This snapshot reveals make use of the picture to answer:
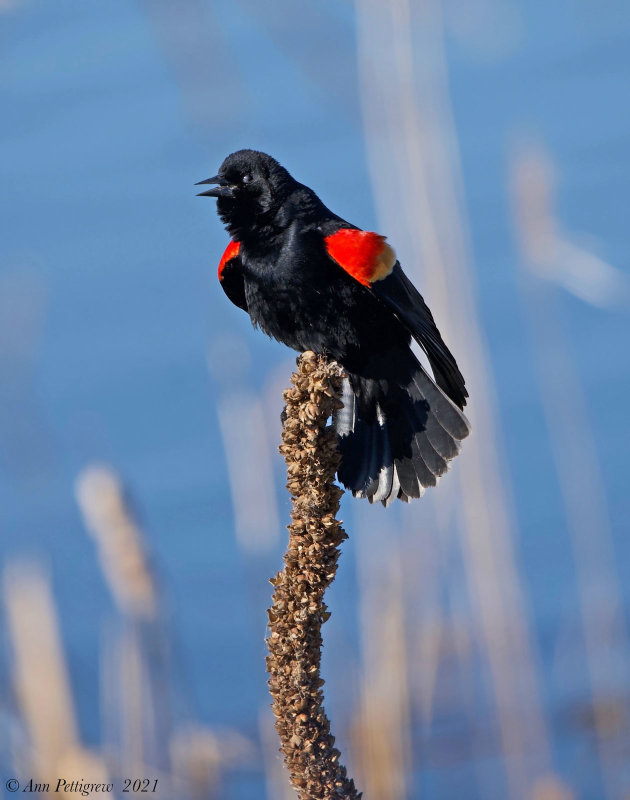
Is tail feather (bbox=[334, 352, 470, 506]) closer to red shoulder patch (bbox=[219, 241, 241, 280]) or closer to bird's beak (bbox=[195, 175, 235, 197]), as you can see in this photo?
red shoulder patch (bbox=[219, 241, 241, 280])

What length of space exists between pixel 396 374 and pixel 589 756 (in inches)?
57.5

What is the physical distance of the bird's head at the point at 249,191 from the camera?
2791 mm

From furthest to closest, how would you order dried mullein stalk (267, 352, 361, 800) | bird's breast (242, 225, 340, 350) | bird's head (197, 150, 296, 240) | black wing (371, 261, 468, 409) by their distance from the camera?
bird's head (197, 150, 296, 240) → bird's breast (242, 225, 340, 350) → black wing (371, 261, 468, 409) → dried mullein stalk (267, 352, 361, 800)

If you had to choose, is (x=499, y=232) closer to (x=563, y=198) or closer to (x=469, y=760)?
(x=563, y=198)

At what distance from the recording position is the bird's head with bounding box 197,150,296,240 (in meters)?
2.79

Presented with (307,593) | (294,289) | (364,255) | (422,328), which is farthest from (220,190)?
(307,593)

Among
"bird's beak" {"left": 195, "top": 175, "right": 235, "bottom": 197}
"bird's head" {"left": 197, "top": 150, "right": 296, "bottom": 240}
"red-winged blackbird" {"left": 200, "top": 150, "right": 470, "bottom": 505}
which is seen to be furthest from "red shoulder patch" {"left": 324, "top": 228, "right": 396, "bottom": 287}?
"bird's beak" {"left": 195, "top": 175, "right": 235, "bottom": 197}

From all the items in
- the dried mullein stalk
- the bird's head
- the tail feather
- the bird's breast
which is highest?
the bird's head

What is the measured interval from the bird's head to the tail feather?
0.45 m

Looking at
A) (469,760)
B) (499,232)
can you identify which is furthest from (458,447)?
(499,232)

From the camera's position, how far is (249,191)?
2.82 metres

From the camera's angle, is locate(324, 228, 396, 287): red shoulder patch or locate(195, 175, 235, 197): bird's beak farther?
locate(195, 175, 235, 197): bird's beak

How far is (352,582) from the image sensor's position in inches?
170

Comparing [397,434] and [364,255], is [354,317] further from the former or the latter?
[397,434]
